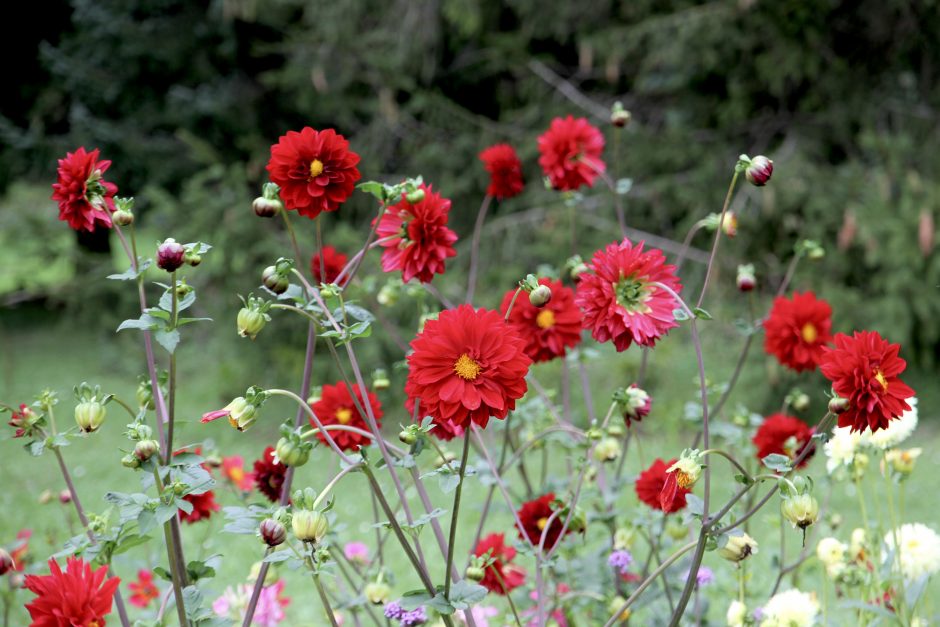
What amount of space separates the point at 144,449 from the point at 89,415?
0.08 meters

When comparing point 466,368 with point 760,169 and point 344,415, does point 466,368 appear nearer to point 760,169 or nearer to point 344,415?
point 760,169

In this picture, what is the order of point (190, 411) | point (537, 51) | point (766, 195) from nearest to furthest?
point (766, 195) → point (190, 411) → point (537, 51)

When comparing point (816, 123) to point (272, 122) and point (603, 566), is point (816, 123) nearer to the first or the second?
point (272, 122)

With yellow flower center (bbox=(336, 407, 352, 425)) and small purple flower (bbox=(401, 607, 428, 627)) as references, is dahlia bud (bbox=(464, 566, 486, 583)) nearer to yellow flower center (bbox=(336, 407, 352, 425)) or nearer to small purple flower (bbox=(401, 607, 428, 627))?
small purple flower (bbox=(401, 607, 428, 627))

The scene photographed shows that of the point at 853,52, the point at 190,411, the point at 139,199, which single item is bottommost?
the point at 190,411

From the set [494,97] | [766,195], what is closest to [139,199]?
[494,97]

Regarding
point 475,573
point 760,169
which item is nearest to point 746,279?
point 760,169

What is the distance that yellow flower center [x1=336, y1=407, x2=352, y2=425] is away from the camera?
134 cm

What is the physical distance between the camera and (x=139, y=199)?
598 centimetres

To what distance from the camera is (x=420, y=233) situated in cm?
110

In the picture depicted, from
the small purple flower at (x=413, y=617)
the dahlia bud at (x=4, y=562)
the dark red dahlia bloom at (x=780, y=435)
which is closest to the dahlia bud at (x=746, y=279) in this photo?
the dark red dahlia bloom at (x=780, y=435)

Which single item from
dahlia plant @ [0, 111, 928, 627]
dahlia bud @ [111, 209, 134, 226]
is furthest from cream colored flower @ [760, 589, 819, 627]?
dahlia bud @ [111, 209, 134, 226]

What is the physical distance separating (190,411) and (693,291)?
106 inches

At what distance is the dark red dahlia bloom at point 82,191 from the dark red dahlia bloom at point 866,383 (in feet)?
2.56
